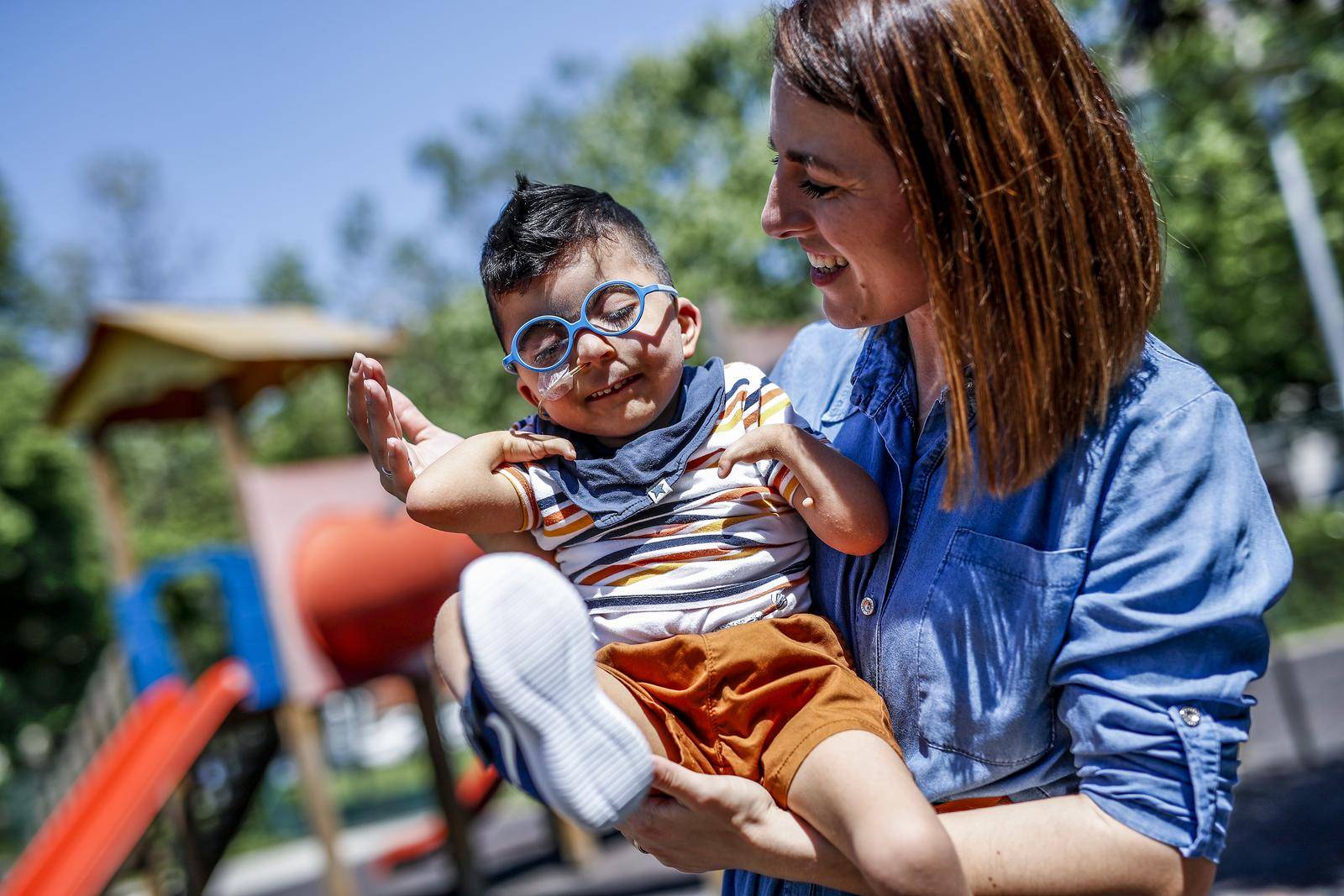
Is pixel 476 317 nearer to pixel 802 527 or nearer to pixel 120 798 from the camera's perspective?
pixel 120 798

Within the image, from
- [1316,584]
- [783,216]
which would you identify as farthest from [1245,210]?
[783,216]

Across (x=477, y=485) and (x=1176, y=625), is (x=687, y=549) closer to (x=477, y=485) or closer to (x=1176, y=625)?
(x=477, y=485)

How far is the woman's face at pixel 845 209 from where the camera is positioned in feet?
5.24

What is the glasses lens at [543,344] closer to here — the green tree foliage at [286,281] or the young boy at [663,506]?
the young boy at [663,506]

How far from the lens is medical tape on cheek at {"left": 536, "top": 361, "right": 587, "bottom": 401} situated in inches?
70.3

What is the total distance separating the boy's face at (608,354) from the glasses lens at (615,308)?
2 cm

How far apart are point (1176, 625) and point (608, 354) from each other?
84cm

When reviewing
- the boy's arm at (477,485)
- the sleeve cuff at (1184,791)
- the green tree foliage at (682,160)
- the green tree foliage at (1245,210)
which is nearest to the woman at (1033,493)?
the sleeve cuff at (1184,791)

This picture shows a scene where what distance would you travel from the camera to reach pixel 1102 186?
1.54 meters

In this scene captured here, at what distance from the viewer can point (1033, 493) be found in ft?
5.11

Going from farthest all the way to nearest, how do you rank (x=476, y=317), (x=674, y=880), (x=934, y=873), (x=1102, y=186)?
(x=476, y=317)
(x=674, y=880)
(x=1102, y=186)
(x=934, y=873)

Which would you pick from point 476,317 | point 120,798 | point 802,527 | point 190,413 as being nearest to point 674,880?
point 120,798

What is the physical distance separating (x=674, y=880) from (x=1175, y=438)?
9567 mm

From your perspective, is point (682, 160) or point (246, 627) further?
point (682, 160)
